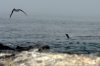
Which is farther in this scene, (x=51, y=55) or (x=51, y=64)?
(x=51, y=55)

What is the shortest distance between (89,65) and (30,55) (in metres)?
6.03

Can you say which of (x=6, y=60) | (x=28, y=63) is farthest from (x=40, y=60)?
(x=6, y=60)

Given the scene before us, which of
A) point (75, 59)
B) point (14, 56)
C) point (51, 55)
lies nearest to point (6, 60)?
point (14, 56)

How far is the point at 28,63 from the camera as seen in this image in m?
30.2

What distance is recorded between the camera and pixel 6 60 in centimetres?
3153

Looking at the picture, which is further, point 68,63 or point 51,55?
point 51,55

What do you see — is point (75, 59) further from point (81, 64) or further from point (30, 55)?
point (30, 55)

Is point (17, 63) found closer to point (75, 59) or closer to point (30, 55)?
point (30, 55)

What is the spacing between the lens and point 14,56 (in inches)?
1287

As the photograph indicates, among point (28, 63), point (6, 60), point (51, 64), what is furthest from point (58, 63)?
point (6, 60)

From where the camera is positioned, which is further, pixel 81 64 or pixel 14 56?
pixel 14 56

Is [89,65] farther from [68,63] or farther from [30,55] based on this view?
[30,55]

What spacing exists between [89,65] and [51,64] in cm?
301

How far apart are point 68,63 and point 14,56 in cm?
548
